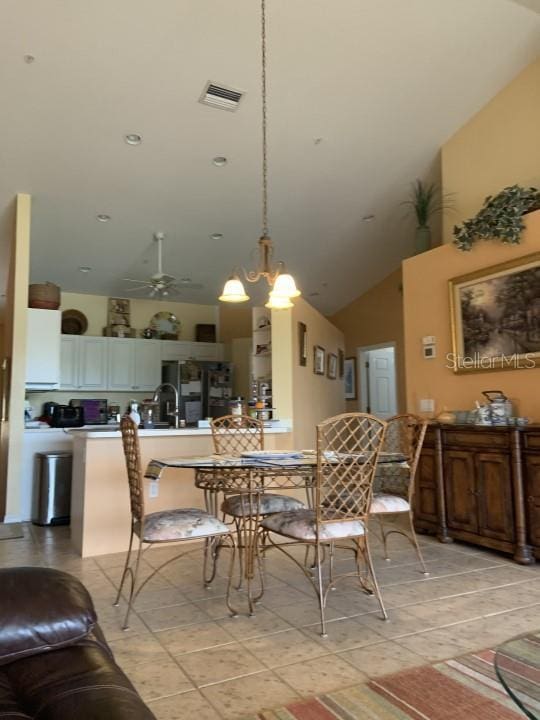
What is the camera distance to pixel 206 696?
193 centimetres

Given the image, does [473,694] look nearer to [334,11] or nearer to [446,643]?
[446,643]

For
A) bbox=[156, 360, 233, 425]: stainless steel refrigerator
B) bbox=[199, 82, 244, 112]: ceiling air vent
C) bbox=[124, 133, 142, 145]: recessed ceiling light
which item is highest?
bbox=[199, 82, 244, 112]: ceiling air vent

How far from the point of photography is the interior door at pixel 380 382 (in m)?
8.27

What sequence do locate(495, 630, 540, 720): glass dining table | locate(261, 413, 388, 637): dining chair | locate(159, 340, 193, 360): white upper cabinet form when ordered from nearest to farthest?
locate(495, 630, 540, 720): glass dining table, locate(261, 413, 388, 637): dining chair, locate(159, 340, 193, 360): white upper cabinet

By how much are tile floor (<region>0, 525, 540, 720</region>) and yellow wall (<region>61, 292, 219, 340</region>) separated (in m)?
4.72

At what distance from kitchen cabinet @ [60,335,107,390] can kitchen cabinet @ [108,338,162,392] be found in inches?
4.5

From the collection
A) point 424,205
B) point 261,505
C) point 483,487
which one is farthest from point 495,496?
point 424,205

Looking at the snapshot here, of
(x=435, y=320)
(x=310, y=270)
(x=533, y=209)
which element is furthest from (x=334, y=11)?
(x=310, y=270)

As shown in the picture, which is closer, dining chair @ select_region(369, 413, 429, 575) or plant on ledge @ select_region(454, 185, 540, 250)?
dining chair @ select_region(369, 413, 429, 575)

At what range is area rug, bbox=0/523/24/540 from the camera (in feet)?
14.7

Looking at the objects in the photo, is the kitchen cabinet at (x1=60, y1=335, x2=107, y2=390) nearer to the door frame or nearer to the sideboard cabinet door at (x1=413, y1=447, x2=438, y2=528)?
the door frame

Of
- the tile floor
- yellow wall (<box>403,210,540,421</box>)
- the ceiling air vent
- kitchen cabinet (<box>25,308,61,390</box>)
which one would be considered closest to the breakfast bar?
the tile floor

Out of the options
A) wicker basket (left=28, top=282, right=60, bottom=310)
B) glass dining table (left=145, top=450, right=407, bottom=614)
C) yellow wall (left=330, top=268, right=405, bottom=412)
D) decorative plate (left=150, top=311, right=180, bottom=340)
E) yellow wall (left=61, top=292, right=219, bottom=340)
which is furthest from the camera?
decorative plate (left=150, top=311, right=180, bottom=340)

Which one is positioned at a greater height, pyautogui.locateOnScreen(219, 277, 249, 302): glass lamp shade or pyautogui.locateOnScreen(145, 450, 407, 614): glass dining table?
pyautogui.locateOnScreen(219, 277, 249, 302): glass lamp shade
